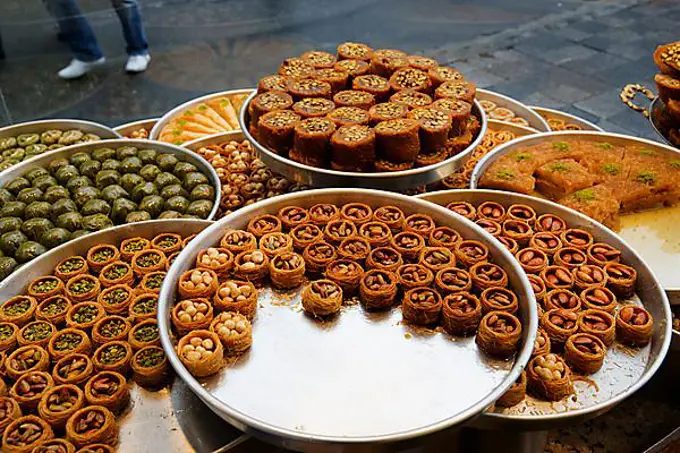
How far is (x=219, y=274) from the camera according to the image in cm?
209

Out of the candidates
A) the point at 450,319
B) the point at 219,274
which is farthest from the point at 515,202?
the point at 219,274

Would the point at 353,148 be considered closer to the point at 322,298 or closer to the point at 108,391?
the point at 322,298

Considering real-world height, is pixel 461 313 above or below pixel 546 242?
above

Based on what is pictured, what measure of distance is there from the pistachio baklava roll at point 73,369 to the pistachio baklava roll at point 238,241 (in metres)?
0.60

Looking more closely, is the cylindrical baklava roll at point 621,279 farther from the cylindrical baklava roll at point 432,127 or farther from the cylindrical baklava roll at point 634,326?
the cylindrical baklava roll at point 432,127

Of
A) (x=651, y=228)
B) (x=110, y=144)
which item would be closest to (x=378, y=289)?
(x=651, y=228)

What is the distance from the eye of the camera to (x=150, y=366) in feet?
6.30

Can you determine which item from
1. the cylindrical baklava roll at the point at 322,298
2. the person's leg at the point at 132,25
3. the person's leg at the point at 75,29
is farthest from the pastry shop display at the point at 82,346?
the person's leg at the point at 75,29

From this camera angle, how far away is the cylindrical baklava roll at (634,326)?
208 cm

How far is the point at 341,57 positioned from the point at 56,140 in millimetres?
1770

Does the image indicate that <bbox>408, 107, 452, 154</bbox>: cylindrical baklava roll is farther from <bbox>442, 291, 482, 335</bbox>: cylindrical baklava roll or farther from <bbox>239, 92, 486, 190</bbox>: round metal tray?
<bbox>442, 291, 482, 335</bbox>: cylindrical baklava roll

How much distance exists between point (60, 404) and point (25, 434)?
122 millimetres

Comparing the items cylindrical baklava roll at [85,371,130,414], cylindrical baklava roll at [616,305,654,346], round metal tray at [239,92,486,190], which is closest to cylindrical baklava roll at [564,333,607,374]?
cylindrical baklava roll at [616,305,654,346]

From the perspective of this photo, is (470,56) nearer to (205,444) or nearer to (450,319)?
(450,319)
